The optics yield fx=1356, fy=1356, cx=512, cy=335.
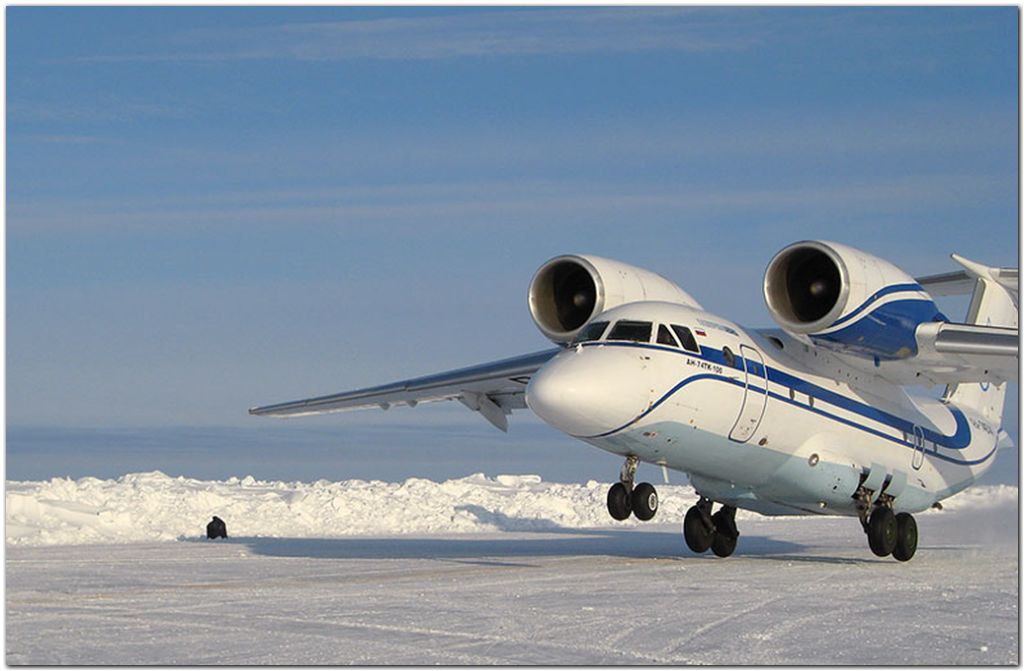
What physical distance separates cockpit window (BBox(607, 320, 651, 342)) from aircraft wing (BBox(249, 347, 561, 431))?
3.50 metres

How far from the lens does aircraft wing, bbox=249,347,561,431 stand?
63.1ft

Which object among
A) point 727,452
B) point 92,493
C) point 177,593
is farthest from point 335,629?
point 92,493

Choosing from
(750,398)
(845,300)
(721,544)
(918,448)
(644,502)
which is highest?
(845,300)

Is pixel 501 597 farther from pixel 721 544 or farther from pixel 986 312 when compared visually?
pixel 986 312

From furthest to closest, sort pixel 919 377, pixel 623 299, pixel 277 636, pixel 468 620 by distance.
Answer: pixel 919 377 < pixel 623 299 < pixel 468 620 < pixel 277 636

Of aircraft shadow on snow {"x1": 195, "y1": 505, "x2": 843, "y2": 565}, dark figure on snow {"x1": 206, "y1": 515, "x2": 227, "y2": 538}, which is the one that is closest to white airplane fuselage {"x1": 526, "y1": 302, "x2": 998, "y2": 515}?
aircraft shadow on snow {"x1": 195, "y1": 505, "x2": 843, "y2": 565}

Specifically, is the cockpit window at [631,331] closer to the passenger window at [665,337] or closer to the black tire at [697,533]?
the passenger window at [665,337]

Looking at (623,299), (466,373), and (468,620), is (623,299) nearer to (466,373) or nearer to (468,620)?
(466,373)

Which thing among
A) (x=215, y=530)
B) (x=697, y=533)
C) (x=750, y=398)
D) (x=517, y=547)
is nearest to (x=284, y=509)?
(x=215, y=530)

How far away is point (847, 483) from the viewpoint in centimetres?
1719

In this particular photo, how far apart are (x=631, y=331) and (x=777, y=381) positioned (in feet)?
7.62

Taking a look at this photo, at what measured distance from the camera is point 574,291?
17.5 metres

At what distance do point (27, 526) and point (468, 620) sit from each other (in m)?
18.8

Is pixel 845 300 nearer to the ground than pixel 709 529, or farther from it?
farther from it
